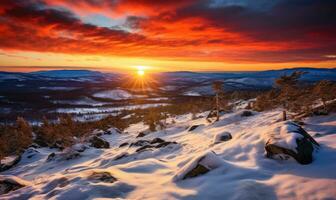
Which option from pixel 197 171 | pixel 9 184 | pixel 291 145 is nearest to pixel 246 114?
pixel 291 145

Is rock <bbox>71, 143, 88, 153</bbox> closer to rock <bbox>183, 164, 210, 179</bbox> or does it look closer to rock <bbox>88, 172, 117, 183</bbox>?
rock <bbox>88, 172, 117, 183</bbox>

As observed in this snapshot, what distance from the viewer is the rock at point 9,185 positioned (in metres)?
16.6

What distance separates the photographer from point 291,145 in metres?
11.7

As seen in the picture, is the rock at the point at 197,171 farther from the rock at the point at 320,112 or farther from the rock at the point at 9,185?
the rock at the point at 320,112

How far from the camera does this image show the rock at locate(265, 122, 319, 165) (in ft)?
36.7

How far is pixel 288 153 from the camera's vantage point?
1160 centimetres

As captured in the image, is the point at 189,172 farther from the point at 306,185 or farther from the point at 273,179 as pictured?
the point at 306,185

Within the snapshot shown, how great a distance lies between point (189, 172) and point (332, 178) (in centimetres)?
585

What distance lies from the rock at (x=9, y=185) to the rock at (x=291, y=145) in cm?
1682

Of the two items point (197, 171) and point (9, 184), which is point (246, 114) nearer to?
point (197, 171)

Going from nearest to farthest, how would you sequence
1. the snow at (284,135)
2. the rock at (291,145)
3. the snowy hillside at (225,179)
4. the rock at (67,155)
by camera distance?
the snowy hillside at (225,179)
the rock at (291,145)
the snow at (284,135)
the rock at (67,155)

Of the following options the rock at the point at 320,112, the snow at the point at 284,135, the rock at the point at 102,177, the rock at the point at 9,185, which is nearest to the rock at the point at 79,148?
the rock at the point at 9,185

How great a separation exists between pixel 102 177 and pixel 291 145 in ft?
32.0

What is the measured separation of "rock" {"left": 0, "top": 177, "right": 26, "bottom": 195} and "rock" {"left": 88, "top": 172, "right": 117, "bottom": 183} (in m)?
7.66
